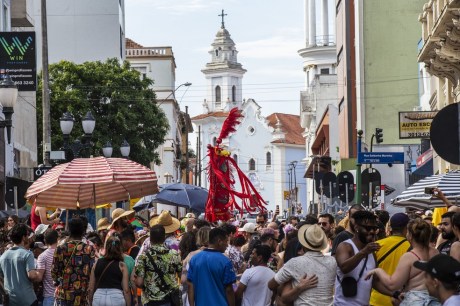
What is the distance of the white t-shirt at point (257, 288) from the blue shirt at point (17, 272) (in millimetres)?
3099

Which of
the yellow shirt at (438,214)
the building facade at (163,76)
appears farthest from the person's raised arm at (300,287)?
the building facade at (163,76)

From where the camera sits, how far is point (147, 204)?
35.3 m

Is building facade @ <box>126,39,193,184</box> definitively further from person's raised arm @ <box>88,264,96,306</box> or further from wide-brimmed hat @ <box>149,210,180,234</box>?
person's raised arm @ <box>88,264,96,306</box>

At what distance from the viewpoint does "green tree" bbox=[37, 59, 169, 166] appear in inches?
2355

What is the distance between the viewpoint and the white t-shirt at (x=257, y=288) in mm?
12977

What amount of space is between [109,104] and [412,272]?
5104 centimetres

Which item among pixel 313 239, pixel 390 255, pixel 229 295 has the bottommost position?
pixel 229 295

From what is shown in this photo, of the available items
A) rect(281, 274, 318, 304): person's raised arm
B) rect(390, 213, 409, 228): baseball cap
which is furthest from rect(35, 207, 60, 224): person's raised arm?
rect(281, 274, 318, 304): person's raised arm

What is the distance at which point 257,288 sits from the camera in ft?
42.7

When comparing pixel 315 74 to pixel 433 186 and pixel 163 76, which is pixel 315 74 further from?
pixel 433 186

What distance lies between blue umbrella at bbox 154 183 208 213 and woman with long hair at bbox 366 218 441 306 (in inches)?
660

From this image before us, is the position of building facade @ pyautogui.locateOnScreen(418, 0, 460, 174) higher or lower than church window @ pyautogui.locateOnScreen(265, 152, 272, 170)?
higher

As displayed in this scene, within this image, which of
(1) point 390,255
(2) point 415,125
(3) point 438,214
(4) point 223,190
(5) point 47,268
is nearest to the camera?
(1) point 390,255

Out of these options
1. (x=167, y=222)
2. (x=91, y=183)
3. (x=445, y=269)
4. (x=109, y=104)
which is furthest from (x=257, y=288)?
(x=109, y=104)
